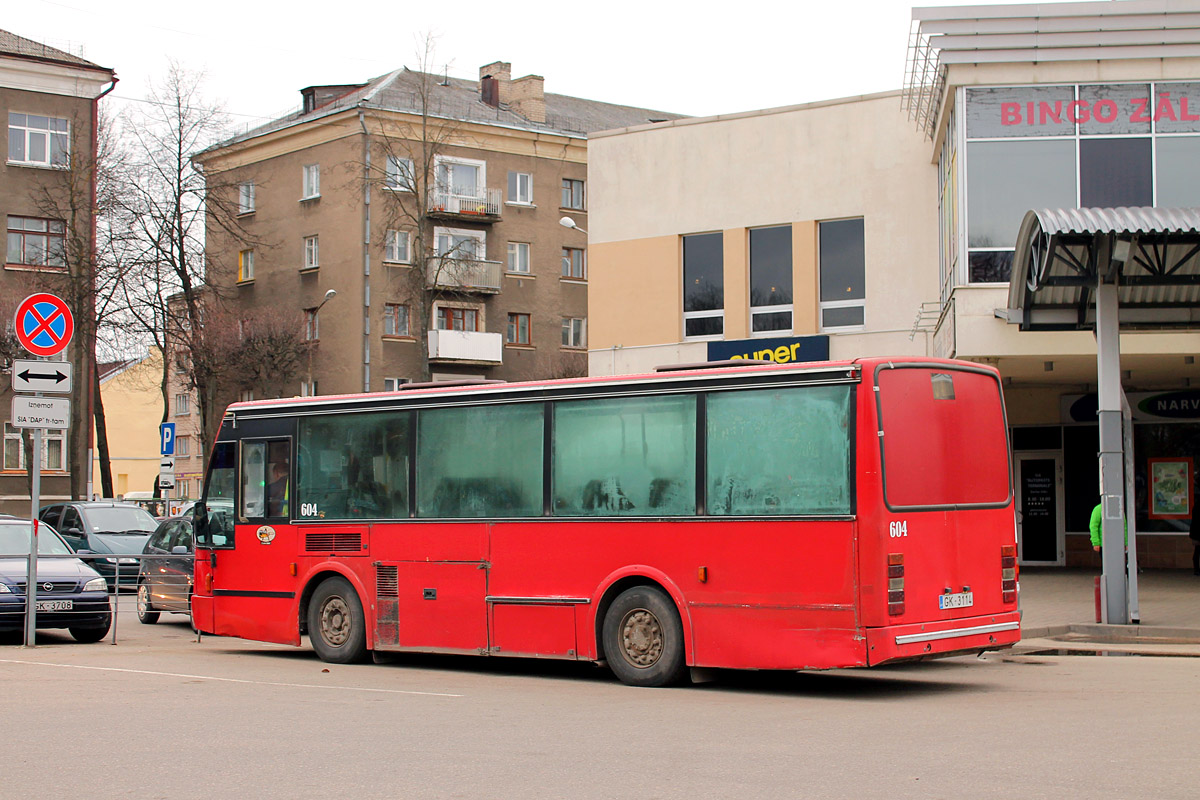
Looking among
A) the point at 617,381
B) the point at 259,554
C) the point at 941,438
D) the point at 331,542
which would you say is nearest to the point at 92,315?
the point at 259,554

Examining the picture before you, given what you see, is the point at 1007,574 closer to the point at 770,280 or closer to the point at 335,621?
the point at 335,621

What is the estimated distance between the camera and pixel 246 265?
61844 mm

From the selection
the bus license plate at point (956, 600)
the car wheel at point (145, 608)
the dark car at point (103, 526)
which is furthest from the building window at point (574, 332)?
the bus license plate at point (956, 600)

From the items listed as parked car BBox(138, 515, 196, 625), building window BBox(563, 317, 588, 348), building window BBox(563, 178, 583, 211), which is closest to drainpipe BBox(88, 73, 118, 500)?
building window BBox(563, 178, 583, 211)

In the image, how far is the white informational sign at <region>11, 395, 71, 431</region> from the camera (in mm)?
17312

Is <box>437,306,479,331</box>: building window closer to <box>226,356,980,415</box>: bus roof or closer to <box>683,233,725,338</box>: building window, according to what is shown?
<box>683,233,725,338</box>: building window

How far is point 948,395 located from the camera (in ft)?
40.7

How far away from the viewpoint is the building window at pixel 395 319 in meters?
57.0

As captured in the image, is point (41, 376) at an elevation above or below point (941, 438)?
above

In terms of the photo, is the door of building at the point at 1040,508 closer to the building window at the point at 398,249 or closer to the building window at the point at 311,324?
the building window at the point at 398,249

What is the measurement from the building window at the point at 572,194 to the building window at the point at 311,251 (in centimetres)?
1117

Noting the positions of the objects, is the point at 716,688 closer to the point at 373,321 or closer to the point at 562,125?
the point at 373,321

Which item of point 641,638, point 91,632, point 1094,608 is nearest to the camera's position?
point 641,638

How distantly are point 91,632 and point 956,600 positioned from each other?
11679mm
